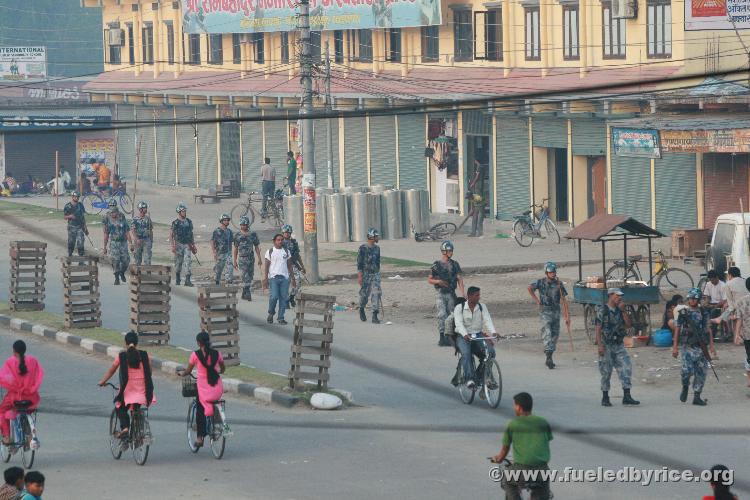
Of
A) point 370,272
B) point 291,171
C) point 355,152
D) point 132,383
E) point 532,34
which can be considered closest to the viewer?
point 132,383

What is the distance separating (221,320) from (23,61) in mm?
62935

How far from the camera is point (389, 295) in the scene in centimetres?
2931

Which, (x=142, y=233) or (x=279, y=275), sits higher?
(x=142, y=233)

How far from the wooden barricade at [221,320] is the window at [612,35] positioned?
72.1 feet

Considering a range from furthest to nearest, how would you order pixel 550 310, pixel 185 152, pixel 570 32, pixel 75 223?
pixel 185 152
pixel 570 32
pixel 75 223
pixel 550 310

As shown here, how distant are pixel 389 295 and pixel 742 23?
11152 millimetres

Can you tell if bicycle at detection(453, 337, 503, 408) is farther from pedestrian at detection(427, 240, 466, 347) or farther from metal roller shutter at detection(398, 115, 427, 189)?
metal roller shutter at detection(398, 115, 427, 189)

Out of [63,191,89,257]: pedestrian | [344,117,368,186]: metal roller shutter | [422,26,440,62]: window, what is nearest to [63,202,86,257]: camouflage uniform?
[63,191,89,257]: pedestrian

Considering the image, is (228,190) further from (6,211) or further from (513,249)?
(513,249)

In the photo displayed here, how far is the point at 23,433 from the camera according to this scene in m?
15.2

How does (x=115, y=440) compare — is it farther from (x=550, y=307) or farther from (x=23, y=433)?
(x=550, y=307)

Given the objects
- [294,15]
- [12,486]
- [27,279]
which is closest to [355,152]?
[294,15]

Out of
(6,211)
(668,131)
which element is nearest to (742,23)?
(668,131)

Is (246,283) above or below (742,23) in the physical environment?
below
